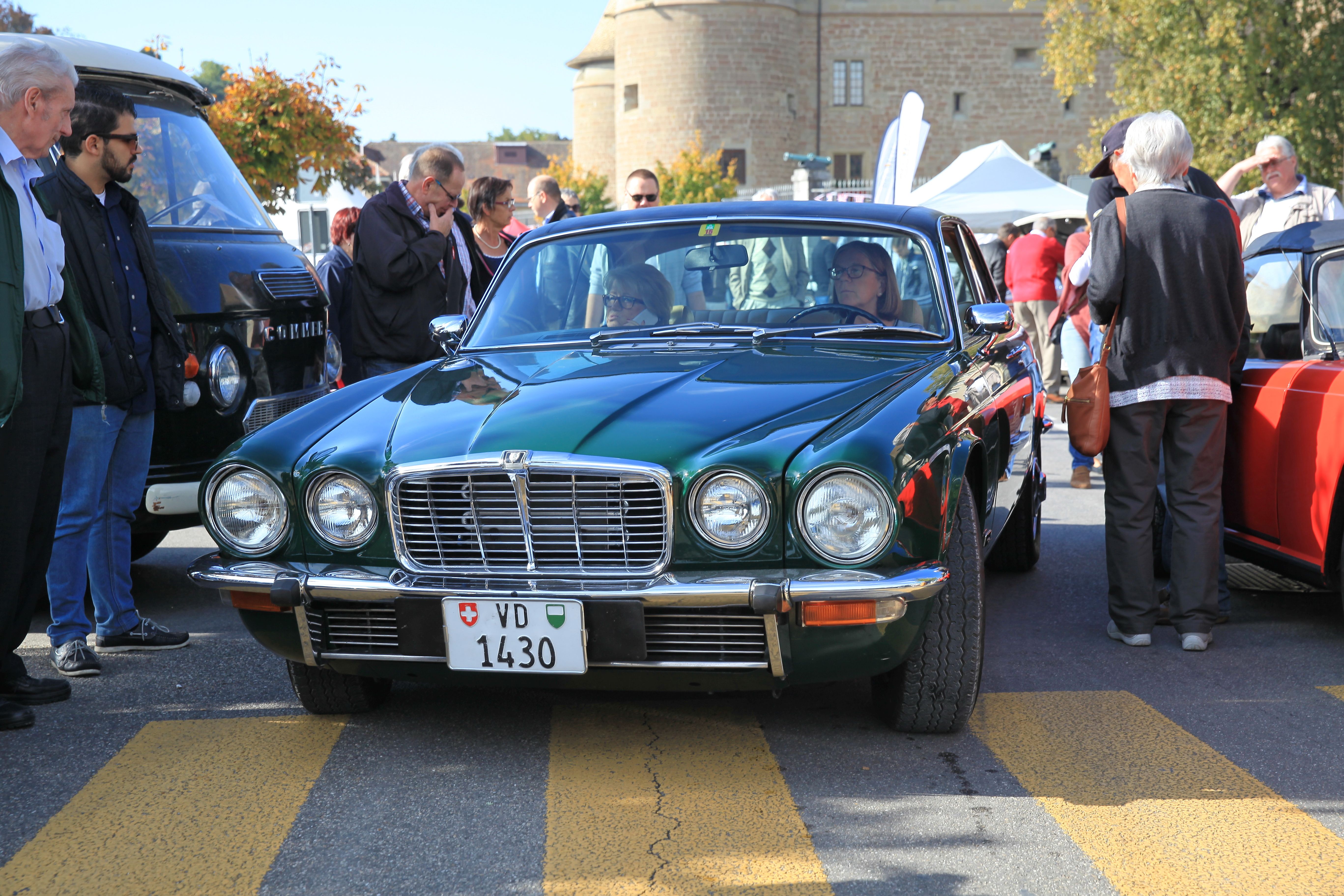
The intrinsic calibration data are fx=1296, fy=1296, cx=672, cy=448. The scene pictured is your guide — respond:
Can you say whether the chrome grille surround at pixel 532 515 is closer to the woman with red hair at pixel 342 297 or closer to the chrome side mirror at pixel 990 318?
the chrome side mirror at pixel 990 318

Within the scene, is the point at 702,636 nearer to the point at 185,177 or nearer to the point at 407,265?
the point at 407,265

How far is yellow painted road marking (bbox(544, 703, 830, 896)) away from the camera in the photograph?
116 inches

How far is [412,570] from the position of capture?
3.56m

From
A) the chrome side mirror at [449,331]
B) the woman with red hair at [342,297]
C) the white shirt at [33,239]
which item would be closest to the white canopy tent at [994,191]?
the woman with red hair at [342,297]

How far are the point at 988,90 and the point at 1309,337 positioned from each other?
5956 cm

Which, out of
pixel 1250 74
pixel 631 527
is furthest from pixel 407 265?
pixel 1250 74

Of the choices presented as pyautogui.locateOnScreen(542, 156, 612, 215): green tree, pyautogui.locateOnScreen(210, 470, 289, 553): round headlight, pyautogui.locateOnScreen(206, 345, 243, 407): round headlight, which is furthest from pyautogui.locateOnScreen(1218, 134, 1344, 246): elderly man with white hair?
pyautogui.locateOnScreen(542, 156, 612, 215): green tree

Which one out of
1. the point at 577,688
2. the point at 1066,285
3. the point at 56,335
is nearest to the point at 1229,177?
the point at 1066,285

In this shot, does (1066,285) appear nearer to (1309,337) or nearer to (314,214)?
(1309,337)

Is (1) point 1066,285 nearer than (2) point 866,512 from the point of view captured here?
No

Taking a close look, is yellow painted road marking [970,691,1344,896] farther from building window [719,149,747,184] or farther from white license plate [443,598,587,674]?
building window [719,149,747,184]

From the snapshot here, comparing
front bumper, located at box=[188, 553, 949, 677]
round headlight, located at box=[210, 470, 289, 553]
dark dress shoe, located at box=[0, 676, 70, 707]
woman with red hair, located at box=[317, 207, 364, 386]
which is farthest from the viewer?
woman with red hair, located at box=[317, 207, 364, 386]

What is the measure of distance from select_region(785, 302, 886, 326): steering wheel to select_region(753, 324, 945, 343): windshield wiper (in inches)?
1.9

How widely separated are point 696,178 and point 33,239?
5023cm
